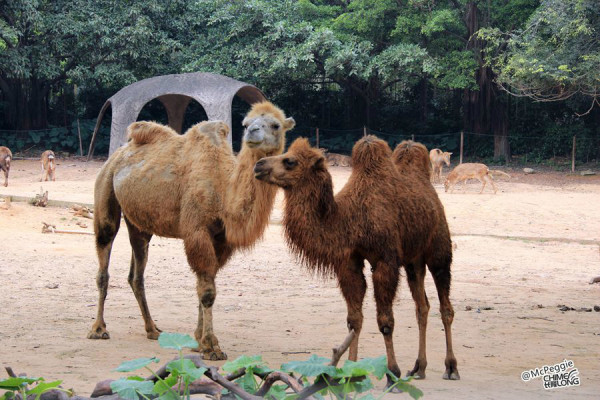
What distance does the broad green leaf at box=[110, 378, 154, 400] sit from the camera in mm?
2443

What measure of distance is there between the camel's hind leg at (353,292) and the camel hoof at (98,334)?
8.98ft

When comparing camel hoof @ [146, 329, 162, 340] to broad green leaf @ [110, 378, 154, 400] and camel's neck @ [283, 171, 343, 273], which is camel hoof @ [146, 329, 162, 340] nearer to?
camel's neck @ [283, 171, 343, 273]

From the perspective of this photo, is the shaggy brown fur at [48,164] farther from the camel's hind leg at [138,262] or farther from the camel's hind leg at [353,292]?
the camel's hind leg at [353,292]

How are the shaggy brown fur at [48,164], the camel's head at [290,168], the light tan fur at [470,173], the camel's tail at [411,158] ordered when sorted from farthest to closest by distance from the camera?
the shaggy brown fur at [48,164], the light tan fur at [470,173], the camel's tail at [411,158], the camel's head at [290,168]

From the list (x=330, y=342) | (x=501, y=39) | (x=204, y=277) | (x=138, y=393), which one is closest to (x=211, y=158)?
(x=204, y=277)

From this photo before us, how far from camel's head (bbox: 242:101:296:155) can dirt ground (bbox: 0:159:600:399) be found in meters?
1.70

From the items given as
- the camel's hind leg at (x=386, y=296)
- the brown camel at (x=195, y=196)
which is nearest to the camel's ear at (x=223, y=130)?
the brown camel at (x=195, y=196)

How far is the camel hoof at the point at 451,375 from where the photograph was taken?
17.7 feet

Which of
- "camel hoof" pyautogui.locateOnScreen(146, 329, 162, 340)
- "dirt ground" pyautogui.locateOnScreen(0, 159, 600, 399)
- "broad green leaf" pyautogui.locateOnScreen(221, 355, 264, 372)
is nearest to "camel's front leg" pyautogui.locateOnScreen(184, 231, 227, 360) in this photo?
"dirt ground" pyautogui.locateOnScreen(0, 159, 600, 399)

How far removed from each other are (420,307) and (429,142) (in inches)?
1010

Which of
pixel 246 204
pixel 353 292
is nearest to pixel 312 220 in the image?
pixel 353 292

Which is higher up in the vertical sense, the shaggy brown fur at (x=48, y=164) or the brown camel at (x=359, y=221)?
the brown camel at (x=359, y=221)

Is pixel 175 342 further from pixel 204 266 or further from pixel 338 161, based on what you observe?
pixel 338 161

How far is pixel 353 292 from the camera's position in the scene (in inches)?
203
